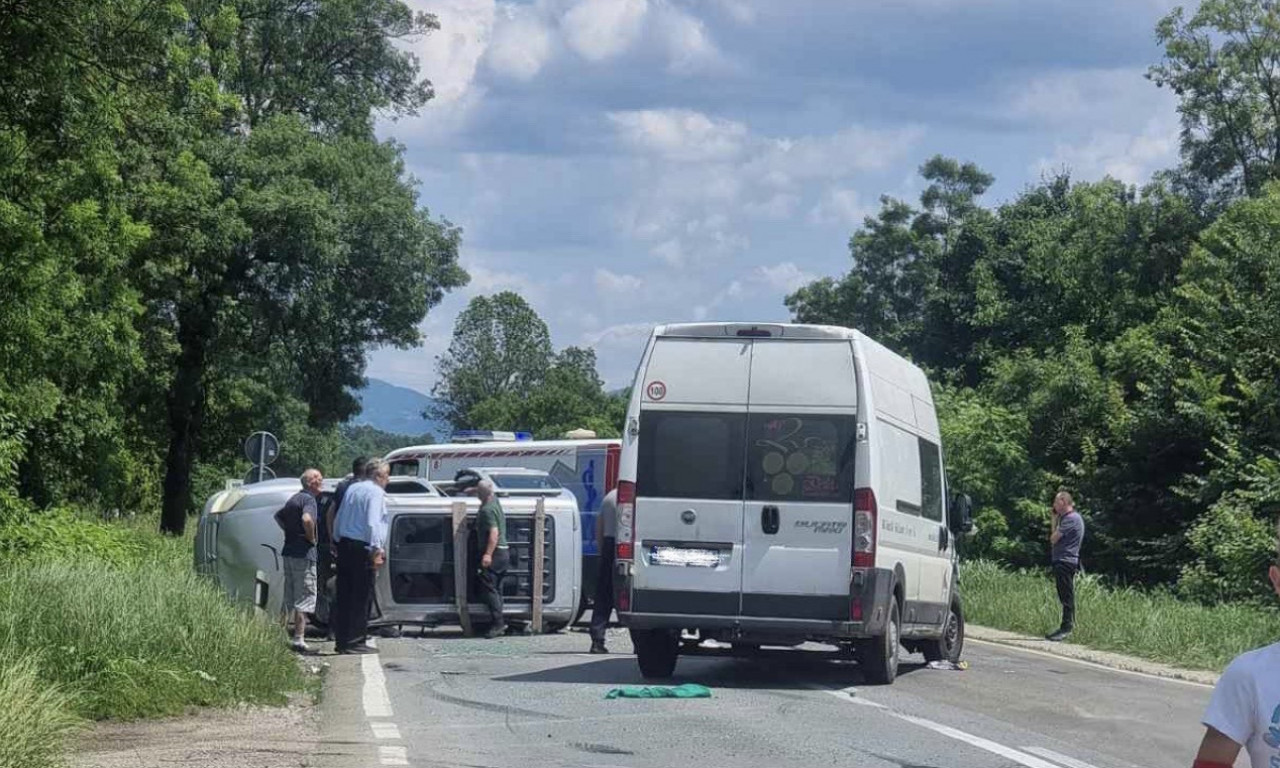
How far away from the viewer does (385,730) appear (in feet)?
36.7

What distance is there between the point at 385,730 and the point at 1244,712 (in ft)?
25.3

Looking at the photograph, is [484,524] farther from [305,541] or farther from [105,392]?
[105,392]

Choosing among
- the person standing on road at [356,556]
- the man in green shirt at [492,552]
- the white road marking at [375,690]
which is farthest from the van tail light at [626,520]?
the man in green shirt at [492,552]

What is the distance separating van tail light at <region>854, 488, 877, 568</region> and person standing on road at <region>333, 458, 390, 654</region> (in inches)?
193

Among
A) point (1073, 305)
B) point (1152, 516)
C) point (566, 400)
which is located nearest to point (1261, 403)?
point (1152, 516)

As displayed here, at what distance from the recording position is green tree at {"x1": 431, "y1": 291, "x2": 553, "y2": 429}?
13975 centimetres

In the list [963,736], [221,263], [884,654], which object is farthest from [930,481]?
[221,263]

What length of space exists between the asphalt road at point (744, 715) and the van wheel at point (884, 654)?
0.12m

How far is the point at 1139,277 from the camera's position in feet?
177

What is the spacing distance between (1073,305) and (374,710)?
47331 mm

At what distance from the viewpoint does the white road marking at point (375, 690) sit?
12273 millimetres

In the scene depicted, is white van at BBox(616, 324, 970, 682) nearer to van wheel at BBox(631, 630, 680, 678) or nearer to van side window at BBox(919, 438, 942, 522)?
van wheel at BBox(631, 630, 680, 678)

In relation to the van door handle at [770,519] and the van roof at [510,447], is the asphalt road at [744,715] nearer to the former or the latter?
the van door handle at [770,519]

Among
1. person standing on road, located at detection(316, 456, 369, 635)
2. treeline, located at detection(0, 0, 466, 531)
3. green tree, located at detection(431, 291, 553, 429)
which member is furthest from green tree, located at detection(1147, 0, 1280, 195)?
green tree, located at detection(431, 291, 553, 429)
